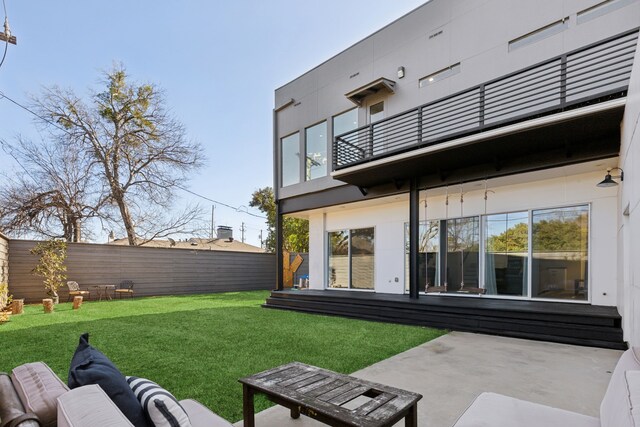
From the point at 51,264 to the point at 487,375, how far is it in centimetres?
1075

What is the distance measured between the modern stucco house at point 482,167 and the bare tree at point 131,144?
26.8 feet

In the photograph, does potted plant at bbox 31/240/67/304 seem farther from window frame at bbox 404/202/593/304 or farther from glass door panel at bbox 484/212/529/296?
glass door panel at bbox 484/212/529/296

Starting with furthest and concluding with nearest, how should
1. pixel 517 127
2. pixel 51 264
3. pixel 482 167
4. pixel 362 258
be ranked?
pixel 362 258
pixel 51 264
pixel 482 167
pixel 517 127

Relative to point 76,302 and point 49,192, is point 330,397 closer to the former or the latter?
point 76,302

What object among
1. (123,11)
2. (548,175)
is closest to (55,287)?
(123,11)

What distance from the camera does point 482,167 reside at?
6902mm

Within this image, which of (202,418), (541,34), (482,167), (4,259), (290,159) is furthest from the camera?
(290,159)

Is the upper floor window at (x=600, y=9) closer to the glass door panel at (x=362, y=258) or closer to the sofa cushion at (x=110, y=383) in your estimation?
the glass door panel at (x=362, y=258)

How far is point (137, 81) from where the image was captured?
1545cm

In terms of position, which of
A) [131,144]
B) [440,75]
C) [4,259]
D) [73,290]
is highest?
[131,144]

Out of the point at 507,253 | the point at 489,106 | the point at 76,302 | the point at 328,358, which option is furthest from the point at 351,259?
the point at 76,302

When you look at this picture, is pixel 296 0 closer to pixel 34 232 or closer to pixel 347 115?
pixel 347 115

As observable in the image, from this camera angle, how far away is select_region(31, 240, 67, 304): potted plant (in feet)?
30.7

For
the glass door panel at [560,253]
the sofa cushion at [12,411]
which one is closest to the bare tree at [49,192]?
the sofa cushion at [12,411]
